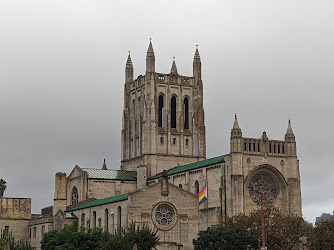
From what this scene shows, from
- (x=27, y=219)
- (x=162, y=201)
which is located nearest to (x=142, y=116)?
(x=27, y=219)

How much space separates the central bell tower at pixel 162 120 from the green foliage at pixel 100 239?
42.0 metres

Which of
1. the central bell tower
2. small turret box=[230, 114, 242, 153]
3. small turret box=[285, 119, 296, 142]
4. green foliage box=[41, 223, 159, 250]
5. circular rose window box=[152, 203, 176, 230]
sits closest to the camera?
green foliage box=[41, 223, 159, 250]

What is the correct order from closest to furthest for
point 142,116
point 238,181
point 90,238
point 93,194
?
point 90,238 < point 238,181 < point 93,194 < point 142,116

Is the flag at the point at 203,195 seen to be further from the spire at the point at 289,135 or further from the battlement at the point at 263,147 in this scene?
the spire at the point at 289,135

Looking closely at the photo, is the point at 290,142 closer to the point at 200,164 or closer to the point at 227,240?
the point at 200,164

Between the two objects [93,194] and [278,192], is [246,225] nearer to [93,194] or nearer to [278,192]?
[278,192]

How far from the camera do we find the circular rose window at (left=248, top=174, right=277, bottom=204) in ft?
361

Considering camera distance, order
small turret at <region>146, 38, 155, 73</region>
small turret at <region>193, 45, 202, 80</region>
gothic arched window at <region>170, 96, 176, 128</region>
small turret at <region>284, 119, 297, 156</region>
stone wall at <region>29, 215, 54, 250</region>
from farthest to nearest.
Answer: small turret at <region>193, 45, 202, 80</region>, gothic arched window at <region>170, 96, 176, 128</region>, small turret at <region>146, 38, 155, 73</region>, stone wall at <region>29, 215, 54, 250</region>, small turret at <region>284, 119, 297, 156</region>

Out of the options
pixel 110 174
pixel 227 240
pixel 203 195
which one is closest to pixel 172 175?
pixel 203 195

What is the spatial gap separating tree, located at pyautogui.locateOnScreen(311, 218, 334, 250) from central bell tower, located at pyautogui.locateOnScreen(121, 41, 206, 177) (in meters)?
47.4

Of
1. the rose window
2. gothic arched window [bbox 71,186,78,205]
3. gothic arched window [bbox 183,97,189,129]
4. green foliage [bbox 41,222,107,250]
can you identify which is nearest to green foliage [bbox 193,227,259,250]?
the rose window

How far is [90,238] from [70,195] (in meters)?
46.1

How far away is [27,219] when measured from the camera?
435ft

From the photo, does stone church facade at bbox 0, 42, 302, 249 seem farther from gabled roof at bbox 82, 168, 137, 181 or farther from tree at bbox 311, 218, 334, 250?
tree at bbox 311, 218, 334, 250
